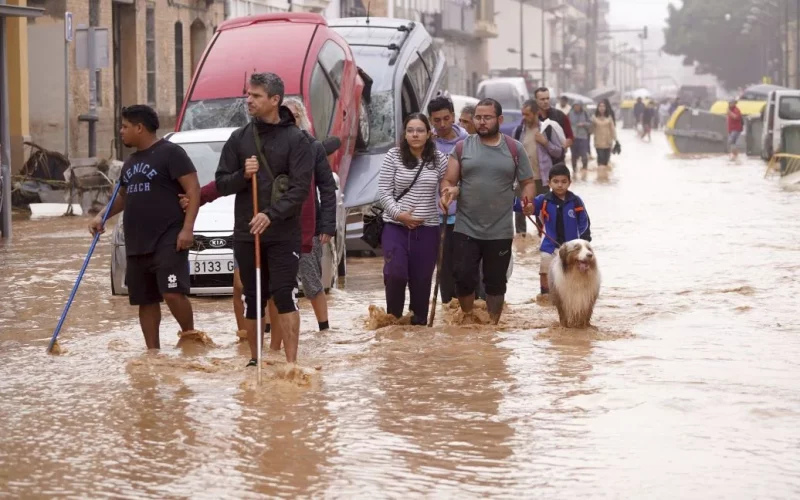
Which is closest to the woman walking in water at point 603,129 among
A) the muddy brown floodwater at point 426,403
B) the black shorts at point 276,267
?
the muddy brown floodwater at point 426,403

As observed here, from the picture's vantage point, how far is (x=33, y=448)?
7.43m

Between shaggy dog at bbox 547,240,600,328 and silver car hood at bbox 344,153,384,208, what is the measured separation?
6080mm

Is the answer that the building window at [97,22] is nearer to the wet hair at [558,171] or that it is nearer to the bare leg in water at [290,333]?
the wet hair at [558,171]

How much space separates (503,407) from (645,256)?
8968 millimetres

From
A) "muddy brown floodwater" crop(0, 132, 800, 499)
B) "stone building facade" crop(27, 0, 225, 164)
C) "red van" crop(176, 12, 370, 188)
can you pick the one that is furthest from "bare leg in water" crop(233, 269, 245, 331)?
"stone building facade" crop(27, 0, 225, 164)

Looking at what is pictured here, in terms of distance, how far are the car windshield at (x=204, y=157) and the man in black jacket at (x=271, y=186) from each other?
502 cm

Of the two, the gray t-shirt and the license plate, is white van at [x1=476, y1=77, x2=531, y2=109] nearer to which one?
the license plate

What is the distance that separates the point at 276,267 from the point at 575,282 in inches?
103

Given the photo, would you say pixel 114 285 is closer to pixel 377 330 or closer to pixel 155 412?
pixel 377 330

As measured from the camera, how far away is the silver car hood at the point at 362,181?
56.5ft

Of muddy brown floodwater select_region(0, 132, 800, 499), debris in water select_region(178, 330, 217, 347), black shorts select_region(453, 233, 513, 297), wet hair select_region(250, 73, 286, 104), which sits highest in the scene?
wet hair select_region(250, 73, 286, 104)

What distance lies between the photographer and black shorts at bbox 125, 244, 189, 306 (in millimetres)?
9766

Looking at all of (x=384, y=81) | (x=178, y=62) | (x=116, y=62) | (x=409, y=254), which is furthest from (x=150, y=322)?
(x=178, y=62)

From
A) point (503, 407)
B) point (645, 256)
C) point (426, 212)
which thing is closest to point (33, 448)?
point (503, 407)
